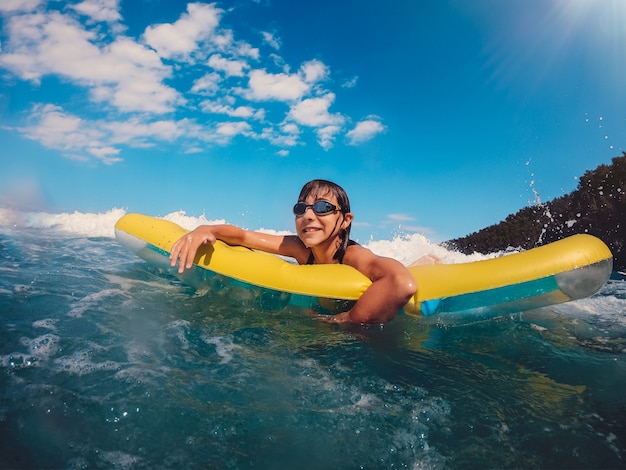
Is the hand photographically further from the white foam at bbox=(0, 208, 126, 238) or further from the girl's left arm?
the white foam at bbox=(0, 208, 126, 238)

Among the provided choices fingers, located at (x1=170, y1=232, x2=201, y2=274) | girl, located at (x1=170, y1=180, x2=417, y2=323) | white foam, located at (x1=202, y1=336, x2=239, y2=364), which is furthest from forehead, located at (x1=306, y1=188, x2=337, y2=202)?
white foam, located at (x1=202, y1=336, x2=239, y2=364)

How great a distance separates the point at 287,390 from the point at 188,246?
1.95m

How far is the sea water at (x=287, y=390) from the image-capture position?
1453 mm

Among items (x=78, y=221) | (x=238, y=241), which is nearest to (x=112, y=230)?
(x=78, y=221)

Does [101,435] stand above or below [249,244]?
below

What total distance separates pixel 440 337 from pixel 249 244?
2.07m

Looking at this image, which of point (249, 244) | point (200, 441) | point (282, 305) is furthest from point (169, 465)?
point (249, 244)

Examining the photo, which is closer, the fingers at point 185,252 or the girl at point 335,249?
the girl at point 335,249

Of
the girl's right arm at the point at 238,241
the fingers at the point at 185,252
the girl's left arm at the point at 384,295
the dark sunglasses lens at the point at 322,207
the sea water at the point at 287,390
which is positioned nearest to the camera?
the sea water at the point at 287,390

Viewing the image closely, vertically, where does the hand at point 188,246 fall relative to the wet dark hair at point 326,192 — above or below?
below

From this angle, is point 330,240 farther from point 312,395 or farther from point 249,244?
point 312,395

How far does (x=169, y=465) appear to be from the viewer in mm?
1338

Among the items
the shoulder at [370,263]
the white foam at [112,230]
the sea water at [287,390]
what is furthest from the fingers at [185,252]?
the white foam at [112,230]

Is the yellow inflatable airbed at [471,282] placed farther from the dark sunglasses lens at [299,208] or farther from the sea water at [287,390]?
the dark sunglasses lens at [299,208]
